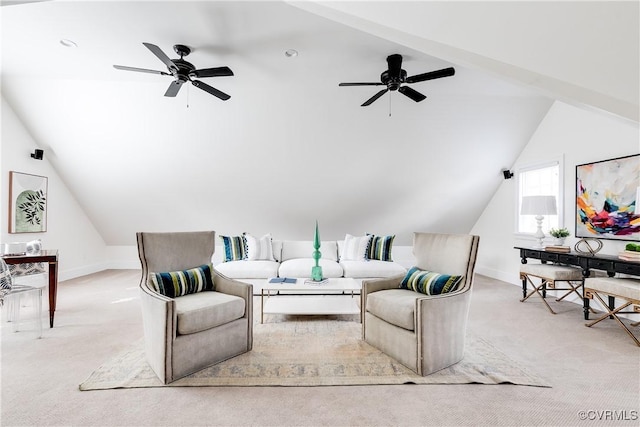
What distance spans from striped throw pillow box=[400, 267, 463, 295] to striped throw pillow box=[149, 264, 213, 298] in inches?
69.0

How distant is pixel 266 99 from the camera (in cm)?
406

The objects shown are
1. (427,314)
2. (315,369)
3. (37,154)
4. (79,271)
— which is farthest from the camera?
(79,271)

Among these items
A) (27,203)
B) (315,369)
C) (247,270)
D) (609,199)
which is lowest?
(315,369)

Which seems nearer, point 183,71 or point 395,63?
point 183,71

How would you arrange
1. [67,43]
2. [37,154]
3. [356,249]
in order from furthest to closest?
[356,249] < [37,154] < [67,43]

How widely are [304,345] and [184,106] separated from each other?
3343 mm

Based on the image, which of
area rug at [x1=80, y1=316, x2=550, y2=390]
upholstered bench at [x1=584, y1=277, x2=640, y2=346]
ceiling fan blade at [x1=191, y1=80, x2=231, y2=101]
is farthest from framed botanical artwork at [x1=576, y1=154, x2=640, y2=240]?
ceiling fan blade at [x1=191, y1=80, x2=231, y2=101]

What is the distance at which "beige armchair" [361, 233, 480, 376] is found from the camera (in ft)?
7.21

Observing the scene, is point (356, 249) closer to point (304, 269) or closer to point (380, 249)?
point (380, 249)

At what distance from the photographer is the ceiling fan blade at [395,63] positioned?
9.93 ft

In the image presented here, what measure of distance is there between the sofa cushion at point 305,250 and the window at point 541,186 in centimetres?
302

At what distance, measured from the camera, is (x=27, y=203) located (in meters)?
4.50

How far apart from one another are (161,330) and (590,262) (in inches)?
160

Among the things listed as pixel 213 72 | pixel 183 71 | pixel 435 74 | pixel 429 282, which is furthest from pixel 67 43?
pixel 429 282
